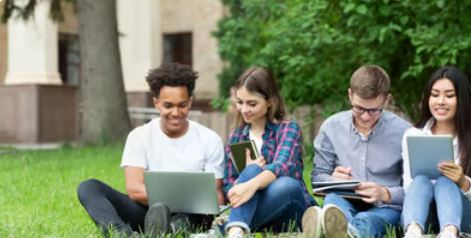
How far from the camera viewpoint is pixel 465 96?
5.21m

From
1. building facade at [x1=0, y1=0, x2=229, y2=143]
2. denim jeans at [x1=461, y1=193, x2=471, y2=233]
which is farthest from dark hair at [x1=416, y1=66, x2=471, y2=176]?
building facade at [x1=0, y1=0, x2=229, y2=143]

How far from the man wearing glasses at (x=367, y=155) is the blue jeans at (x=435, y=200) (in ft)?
0.71

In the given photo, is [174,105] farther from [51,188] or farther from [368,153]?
[51,188]

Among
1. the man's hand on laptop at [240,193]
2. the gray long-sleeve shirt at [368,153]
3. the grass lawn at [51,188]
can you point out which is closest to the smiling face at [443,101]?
the gray long-sleeve shirt at [368,153]

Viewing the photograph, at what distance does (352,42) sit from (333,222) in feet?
22.0

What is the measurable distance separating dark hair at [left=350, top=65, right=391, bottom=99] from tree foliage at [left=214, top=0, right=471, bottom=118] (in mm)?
4594

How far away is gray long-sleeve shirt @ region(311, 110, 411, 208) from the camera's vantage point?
17.2 feet

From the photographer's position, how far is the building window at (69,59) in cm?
2477

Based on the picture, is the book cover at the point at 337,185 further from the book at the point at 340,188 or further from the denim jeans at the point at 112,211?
the denim jeans at the point at 112,211

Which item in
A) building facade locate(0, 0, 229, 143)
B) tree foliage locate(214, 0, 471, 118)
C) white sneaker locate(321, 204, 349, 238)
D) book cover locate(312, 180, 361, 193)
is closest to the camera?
white sneaker locate(321, 204, 349, 238)

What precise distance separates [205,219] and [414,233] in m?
1.23

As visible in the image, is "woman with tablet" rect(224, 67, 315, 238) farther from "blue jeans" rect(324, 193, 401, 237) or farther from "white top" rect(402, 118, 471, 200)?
"white top" rect(402, 118, 471, 200)

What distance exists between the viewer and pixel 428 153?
4.92 meters

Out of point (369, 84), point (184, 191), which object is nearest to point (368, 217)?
point (369, 84)
